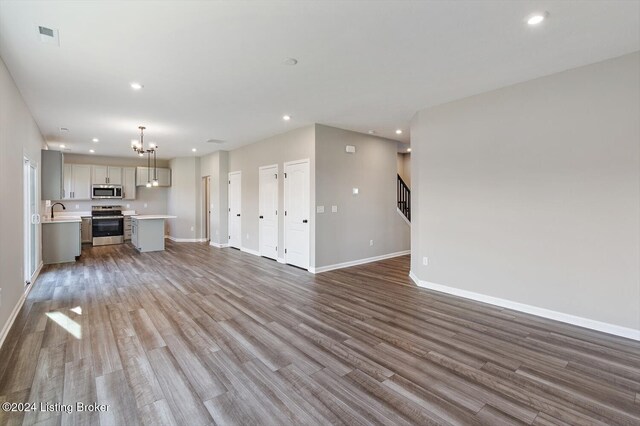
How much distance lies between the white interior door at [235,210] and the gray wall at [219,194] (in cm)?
23

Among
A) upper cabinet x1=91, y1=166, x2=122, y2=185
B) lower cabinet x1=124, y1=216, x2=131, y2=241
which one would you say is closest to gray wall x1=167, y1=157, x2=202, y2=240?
lower cabinet x1=124, y1=216, x2=131, y2=241

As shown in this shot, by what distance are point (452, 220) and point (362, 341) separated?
8.06 ft

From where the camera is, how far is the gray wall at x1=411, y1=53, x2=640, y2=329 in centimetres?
305

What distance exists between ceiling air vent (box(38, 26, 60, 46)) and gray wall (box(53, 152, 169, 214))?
797cm

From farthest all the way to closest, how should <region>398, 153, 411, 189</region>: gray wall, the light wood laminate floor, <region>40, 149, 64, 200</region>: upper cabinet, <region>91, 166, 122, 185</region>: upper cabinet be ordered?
<region>398, 153, 411, 189</region>: gray wall → <region>91, 166, 122, 185</region>: upper cabinet → <region>40, 149, 64, 200</region>: upper cabinet → the light wood laminate floor

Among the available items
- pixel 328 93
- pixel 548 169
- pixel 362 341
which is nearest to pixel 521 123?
pixel 548 169

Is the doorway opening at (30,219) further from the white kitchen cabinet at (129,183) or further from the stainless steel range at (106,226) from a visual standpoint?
the white kitchen cabinet at (129,183)

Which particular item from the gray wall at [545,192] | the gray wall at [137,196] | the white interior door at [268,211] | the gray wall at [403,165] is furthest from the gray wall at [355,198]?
the gray wall at [137,196]

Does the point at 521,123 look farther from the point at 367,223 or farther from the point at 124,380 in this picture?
the point at 124,380

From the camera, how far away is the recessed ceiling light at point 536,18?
2.37 meters

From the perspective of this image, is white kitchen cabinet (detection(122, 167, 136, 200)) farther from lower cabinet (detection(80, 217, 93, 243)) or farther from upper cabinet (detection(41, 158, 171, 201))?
lower cabinet (detection(80, 217, 93, 243))

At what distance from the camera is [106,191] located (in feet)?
31.3

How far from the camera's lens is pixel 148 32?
2621 millimetres

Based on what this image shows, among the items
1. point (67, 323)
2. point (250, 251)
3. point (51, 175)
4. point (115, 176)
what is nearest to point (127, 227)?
point (115, 176)
